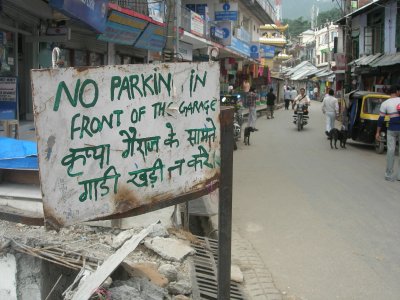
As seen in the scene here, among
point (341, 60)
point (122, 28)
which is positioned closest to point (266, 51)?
point (341, 60)

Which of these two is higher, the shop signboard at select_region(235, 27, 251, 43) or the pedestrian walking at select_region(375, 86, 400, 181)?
the shop signboard at select_region(235, 27, 251, 43)

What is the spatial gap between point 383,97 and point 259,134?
5979mm

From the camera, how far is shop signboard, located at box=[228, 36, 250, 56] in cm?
2632

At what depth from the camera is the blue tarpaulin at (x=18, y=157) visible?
327 cm

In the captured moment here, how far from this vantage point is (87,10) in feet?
29.2

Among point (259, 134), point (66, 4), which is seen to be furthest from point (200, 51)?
point (66, 4)

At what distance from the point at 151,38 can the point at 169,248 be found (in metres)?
11.3

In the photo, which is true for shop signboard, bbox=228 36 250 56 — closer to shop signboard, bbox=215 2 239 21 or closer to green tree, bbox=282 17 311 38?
shop signboard, bbox=215 2 239 21

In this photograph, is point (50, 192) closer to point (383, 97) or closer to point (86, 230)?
point (86, 230)

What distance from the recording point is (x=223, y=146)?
3.04 metres

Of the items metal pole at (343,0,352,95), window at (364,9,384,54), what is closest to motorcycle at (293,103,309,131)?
metal pole at (343,0,352,95)

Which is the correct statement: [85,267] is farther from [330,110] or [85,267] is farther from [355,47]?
[355,47]

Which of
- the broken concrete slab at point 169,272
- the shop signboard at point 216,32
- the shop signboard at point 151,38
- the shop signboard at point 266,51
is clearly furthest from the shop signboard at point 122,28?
the shop signboard at point 266,51

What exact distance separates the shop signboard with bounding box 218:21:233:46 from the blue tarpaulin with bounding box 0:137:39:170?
22.0 meters
